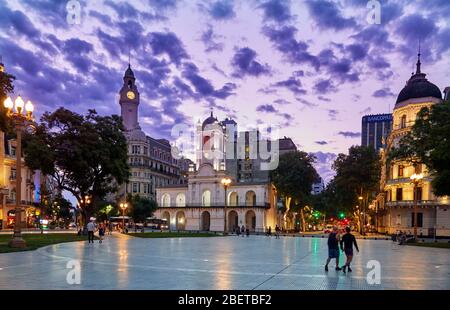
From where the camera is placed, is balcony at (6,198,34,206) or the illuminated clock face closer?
balcony at (6,198,34,206)

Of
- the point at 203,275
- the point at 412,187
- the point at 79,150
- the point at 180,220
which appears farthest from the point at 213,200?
the point at 203,275

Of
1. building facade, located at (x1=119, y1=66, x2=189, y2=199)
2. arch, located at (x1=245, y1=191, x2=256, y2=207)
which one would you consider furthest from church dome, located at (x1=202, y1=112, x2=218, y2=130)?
arch, located at (x1=245, y1=191, x2=256, y2=207)

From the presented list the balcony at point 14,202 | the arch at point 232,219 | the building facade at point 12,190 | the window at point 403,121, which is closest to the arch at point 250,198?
the arch at point 232,219

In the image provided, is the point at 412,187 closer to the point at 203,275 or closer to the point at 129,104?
the point at 203,275

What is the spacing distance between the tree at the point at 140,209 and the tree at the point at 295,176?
80.9ft

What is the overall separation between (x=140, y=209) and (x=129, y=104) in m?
34.3

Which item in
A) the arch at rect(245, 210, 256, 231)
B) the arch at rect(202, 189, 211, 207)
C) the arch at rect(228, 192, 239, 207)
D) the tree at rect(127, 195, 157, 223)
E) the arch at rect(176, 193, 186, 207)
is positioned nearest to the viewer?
the tree at rect(127, 195, 157, 223)

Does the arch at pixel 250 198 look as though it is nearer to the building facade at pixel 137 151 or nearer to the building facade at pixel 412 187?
the building facade at pixel 412 187

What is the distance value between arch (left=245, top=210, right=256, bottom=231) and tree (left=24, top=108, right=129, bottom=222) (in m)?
40.7

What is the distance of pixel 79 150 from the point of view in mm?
35219

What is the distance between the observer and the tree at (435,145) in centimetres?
3147

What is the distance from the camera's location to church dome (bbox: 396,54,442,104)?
56.4 m

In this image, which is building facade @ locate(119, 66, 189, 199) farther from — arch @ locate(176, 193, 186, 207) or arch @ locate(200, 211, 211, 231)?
arch @ locate(200, 211, 211, 231)
